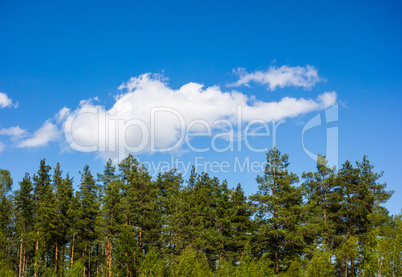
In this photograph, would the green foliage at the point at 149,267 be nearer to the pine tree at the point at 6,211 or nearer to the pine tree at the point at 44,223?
the pine tree at the point at 44,223

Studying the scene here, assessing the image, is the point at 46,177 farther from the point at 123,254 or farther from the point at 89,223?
the point at 123,254

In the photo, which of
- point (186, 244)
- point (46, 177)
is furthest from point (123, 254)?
point (46, 177)

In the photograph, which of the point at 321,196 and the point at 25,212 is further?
the point at 25,212

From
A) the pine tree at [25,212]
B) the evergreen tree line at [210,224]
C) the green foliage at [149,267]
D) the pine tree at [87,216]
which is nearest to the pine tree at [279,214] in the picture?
the evergreen tree line at [210,224]

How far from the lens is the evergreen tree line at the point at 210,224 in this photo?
30500 millimetres

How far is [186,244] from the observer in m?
43.0

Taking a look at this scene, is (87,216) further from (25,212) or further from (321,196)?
(321,196)

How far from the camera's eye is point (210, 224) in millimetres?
46969

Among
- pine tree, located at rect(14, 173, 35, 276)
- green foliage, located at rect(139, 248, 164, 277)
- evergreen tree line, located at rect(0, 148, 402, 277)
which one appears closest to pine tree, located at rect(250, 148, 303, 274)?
evergreen tree line, located at rect(0, 148, 402, 277)

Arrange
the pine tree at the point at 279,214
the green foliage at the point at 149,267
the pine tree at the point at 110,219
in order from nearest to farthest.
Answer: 1. the green foliage at the point at 149,267
2. the pine tree at the point at 279,214
3. the pine tree at the point at 110,219

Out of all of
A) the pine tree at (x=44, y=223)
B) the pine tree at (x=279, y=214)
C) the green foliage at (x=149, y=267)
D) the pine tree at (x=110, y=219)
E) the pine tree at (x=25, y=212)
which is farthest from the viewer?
the pine tree at (x=25, y=212)

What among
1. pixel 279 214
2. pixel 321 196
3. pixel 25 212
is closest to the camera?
pixel 279 214

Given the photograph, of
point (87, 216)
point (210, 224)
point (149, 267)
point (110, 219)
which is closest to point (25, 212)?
point (87, 216)

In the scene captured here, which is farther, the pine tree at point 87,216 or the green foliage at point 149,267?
the pine tree at point 87,216
